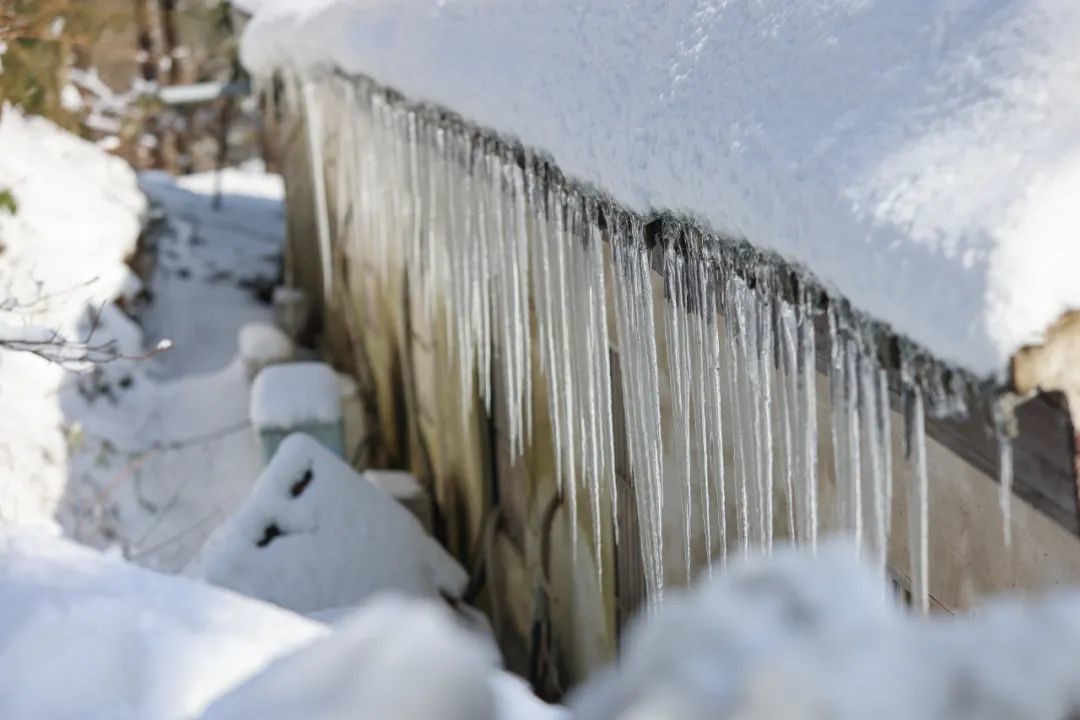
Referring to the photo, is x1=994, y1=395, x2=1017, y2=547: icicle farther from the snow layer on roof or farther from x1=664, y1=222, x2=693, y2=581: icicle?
x1=664, y1=222, x2=693, y2=581: icicle

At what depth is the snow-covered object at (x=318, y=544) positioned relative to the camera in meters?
4.35

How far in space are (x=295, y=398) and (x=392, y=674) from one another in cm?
566

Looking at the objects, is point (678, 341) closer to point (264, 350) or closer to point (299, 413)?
point (299, 413)

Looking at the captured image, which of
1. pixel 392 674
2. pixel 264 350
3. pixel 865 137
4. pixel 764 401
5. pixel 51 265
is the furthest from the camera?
pixel 264 350

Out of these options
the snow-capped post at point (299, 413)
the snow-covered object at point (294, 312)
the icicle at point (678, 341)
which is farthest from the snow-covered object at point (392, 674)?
the snow-covered object at point (294, 312)

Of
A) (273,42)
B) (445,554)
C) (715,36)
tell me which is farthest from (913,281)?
(273,42)

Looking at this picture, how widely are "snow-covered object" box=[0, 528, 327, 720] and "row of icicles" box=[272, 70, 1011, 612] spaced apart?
2.43 ft

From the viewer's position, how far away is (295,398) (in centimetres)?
651

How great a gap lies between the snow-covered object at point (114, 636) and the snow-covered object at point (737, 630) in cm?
98

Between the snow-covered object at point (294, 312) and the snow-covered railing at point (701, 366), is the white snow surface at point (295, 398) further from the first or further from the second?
the snow-covered object at point (294, 312)

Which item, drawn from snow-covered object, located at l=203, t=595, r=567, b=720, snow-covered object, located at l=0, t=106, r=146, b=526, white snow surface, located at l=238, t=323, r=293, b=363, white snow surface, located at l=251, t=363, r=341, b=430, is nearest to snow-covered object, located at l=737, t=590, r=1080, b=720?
snow-covered object, located at l=203, t=595, r=567, b=720

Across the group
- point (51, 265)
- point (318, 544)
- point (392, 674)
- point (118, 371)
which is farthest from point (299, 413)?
point (392, 674)

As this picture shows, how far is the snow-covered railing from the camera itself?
144cm

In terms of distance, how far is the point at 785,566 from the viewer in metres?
0.87
